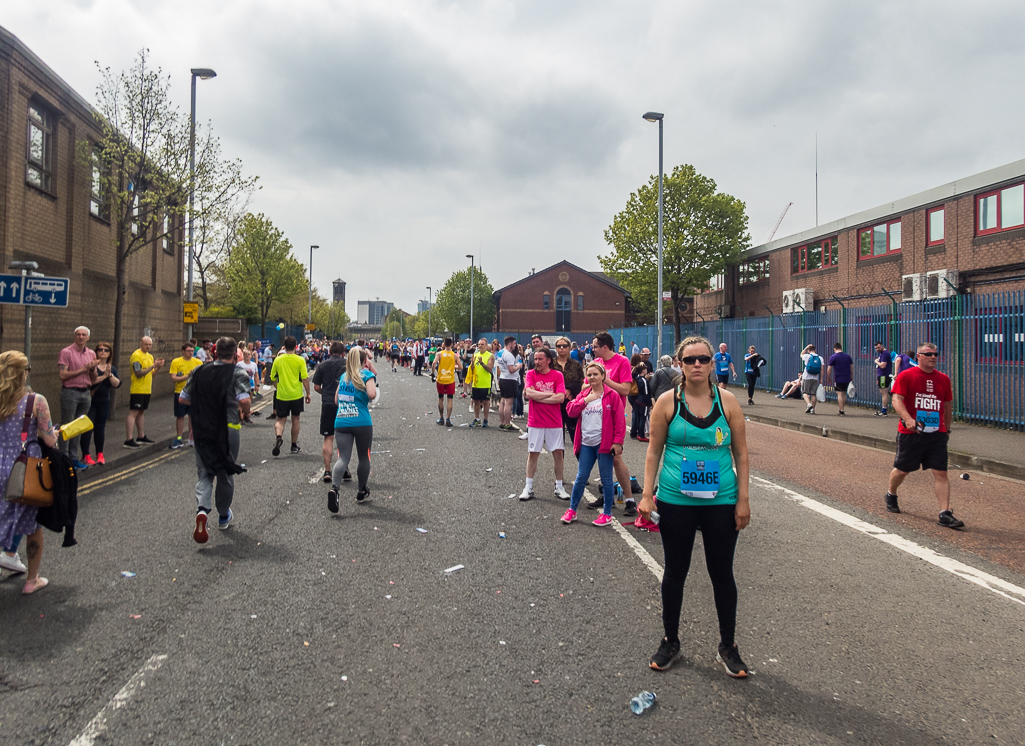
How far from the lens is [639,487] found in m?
8.52

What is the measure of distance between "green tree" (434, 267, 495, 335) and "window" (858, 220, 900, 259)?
58412 millimetres

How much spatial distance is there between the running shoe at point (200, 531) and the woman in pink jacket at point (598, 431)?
127 inches

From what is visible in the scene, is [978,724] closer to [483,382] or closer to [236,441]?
[236,441]

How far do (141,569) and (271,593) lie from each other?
4.15 ft

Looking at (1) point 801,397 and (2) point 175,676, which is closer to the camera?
(2) point 175,676

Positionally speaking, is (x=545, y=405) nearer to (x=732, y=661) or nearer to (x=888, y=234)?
(x=732, y=661)

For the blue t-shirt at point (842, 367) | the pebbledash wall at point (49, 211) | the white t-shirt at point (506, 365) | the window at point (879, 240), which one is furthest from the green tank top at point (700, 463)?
the window at point (879, 240)

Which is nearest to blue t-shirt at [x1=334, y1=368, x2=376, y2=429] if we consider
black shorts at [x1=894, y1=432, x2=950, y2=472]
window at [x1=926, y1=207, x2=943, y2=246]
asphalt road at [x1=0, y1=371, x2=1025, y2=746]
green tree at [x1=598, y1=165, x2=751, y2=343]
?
asphalt road at [x1=0, y1=371, x2=1025, y2=746]

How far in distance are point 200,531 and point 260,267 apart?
3996cm

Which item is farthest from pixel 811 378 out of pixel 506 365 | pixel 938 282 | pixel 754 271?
pixel 754 271

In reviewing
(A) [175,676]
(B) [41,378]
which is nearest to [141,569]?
(A) [175,676]

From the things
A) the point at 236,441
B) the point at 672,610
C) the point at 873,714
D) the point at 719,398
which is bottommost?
the point at 873,714

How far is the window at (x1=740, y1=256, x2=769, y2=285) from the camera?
41.2 metres

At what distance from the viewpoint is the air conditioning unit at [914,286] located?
25828 millimetres
